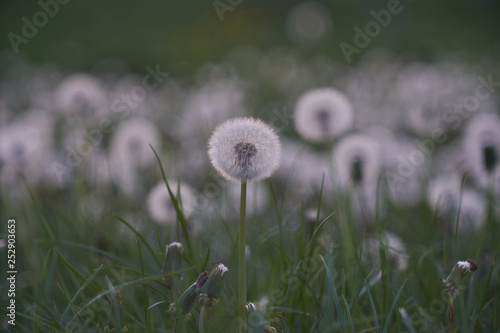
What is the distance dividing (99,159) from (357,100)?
2991 millimetres

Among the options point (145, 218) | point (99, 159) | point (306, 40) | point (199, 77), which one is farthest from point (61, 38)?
point (145, 218)

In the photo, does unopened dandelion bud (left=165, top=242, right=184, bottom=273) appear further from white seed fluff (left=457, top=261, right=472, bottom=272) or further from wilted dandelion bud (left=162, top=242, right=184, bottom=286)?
white seed fluff (left=457, top=261, right=472, bottom=272)

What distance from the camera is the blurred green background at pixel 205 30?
9.31 meters

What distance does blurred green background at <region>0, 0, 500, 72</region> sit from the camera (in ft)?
30.6

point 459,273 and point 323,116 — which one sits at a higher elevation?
point 323,116

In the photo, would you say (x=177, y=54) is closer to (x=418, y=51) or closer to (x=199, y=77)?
(x=199, y=77)

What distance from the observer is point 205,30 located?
11219mm

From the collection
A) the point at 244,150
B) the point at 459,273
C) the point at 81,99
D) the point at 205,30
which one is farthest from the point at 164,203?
the point at 205,30

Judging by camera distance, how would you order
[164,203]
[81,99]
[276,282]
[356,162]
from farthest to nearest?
[81,99], [356,162], [164,203], [276,282]

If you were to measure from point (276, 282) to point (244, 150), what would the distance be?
643mm

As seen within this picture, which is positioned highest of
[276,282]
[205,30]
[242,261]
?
[205,30]

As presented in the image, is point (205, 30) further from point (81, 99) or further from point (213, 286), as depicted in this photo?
→ point (213, 286)

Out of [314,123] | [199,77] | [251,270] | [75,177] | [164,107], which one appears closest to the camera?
[251,270]

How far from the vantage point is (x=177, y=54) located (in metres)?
9.09
